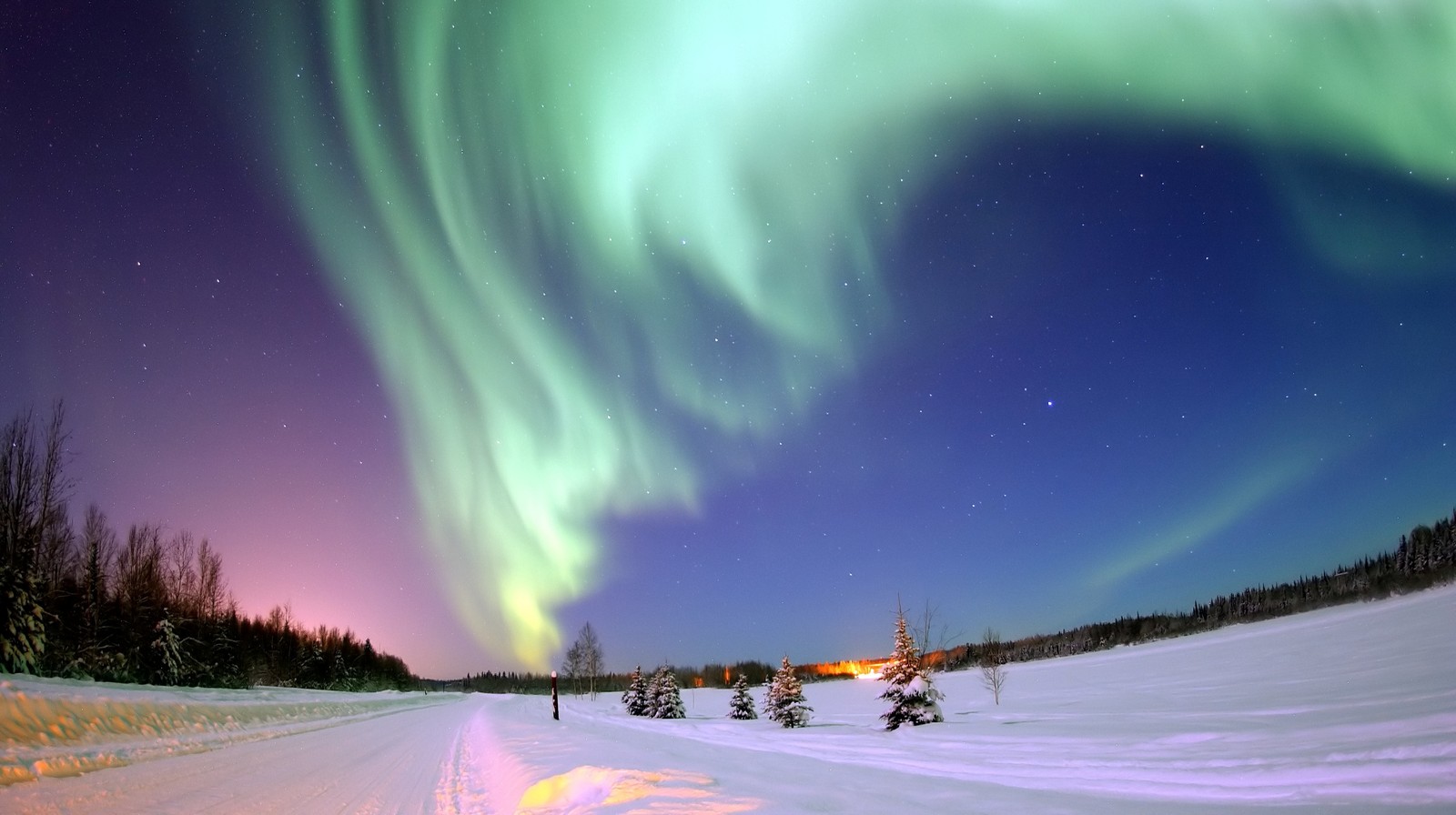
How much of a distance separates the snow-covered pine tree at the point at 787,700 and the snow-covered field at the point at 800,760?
24.5 ft

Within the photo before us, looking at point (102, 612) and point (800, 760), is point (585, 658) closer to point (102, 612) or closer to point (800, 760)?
point (102, 612)

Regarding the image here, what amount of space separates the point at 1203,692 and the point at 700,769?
29.1 m

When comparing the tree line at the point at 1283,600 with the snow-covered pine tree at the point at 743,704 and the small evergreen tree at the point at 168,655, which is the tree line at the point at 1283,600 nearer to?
the snow-covered pine tree at the point at 743,704

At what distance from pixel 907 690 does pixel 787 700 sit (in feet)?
Result: 27.8

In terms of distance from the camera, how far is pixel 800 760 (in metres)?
11.9

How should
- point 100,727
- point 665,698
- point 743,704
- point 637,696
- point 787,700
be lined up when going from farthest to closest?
point 637,696
point 665,698
point 743,704
point 787,700
point 100,727

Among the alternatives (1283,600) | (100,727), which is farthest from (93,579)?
(1283,600)

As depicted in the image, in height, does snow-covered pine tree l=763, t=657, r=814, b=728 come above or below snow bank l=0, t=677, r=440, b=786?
below

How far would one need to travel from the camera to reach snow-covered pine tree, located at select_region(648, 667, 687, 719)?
40.6 m

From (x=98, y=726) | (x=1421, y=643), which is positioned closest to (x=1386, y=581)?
(x=1421, y=643)

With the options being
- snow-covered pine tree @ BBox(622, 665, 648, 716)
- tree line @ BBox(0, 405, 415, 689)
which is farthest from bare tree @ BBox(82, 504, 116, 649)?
snow-covered pine tree @ BBox(622, 665, 648, 716)

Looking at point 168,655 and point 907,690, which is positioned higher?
point 907,690

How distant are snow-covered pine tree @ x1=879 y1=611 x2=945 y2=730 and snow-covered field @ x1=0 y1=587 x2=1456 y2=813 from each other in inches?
43.0

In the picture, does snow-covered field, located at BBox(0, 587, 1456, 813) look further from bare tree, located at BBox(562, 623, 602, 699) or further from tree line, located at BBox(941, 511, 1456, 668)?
bare tree, located at BBox(562, 623, 602, 699)
